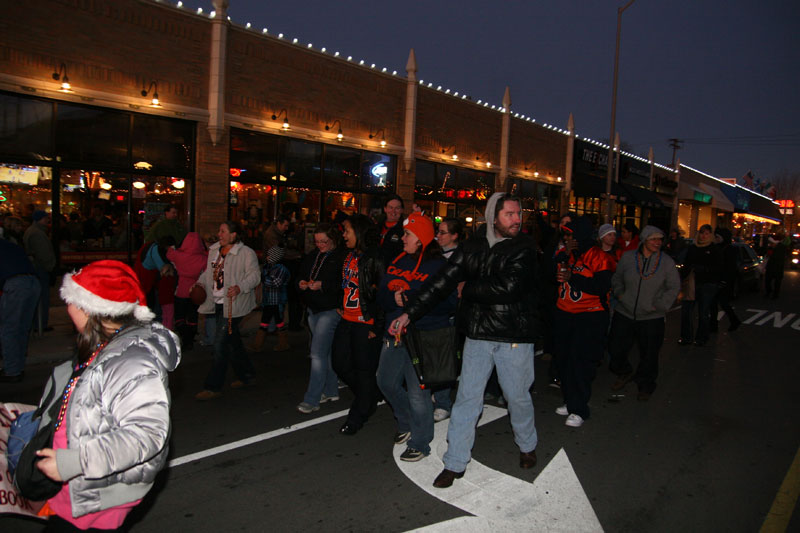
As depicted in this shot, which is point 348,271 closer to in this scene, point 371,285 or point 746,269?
point 371,285

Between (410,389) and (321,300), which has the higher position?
(321,300)

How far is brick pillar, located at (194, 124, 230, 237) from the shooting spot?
1262 cm

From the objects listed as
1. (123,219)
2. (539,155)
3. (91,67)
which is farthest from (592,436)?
(539,155)

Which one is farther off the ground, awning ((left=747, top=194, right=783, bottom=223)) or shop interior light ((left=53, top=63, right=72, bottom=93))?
awning ((left=747, top=194, right=783, bottom=223))

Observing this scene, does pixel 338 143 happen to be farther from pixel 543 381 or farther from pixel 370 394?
pixel 370 394

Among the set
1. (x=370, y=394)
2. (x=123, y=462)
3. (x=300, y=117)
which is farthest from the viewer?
(x=300, y=117)

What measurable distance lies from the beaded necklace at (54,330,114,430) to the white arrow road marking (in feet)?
7.48

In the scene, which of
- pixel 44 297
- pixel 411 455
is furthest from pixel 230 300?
pixel 44 297

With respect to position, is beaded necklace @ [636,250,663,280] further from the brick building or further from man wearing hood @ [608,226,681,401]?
the brick building

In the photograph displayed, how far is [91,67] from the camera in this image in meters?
11.0

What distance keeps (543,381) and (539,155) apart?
61.3 feet

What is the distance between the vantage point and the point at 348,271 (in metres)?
5.25

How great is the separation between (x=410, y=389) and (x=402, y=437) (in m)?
0.66

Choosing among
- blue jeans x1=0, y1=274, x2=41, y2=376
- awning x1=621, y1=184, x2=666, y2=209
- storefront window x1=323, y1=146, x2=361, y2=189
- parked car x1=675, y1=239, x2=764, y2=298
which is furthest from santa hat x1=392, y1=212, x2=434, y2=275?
awning x1=621, y1=184, x2=666, y2=209
